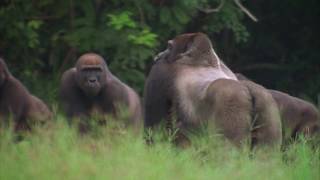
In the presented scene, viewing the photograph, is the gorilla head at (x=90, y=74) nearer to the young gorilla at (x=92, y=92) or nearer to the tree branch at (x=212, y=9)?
the young gorilla at (x=92, y=92)

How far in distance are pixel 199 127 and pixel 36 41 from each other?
13.6ft

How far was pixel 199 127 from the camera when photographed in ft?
30.5

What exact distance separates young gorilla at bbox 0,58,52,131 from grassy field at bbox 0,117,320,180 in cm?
183

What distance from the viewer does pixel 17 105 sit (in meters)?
9.95

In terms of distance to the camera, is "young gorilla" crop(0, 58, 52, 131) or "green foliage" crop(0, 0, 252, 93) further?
"green foliage" crop(0, 0, 252, 93)

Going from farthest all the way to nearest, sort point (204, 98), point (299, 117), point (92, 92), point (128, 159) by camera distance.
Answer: point (299, 117) → point (92, 92) → point (204, 98) → point (128, 159)

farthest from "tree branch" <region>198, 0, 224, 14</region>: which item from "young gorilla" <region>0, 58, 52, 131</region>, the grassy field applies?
the grassy field

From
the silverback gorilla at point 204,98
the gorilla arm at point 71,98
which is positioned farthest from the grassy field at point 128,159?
the gorilla arm at point 71,98

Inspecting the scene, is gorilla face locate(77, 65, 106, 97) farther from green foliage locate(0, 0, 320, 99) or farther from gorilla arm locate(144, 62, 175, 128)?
green foliage locate(0, 0, 320, 99)

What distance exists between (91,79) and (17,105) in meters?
0.71

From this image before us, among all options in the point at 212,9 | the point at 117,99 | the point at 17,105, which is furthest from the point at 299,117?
the point at 212,9

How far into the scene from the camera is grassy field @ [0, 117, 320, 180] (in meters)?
6.91

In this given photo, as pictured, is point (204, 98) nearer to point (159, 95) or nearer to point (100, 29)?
point (159, 95)

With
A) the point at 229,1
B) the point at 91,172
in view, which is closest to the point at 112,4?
the point at 229,1
